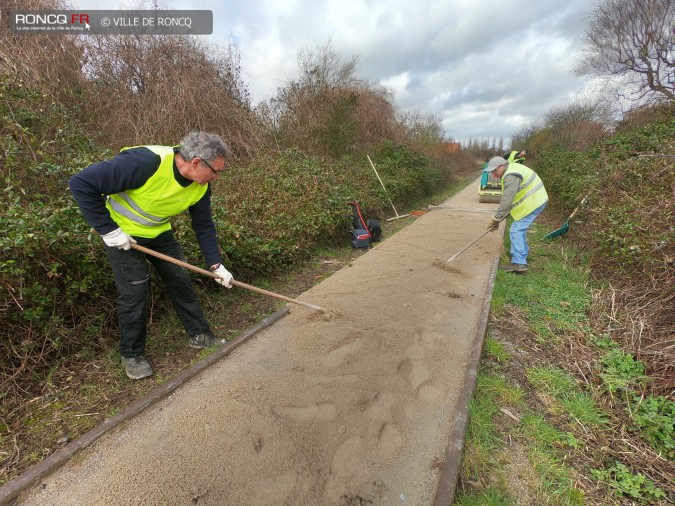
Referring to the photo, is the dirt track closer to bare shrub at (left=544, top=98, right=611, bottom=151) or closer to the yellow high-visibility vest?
the yellow high-visibility vest

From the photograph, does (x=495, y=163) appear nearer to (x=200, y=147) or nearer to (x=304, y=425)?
(x=200, y=147)

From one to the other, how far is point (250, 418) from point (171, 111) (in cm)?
738

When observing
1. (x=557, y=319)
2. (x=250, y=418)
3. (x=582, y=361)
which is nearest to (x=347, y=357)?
A: (x=250, y=418)

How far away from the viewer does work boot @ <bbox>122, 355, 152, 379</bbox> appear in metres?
2.55

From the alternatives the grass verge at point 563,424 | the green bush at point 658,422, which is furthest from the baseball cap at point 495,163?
the green bush at point 658,422

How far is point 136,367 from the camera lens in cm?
256

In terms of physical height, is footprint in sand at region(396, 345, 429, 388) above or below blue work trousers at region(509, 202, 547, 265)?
below

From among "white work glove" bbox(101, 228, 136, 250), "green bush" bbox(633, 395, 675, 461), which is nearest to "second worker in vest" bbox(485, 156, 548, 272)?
"green bush" bbox(633, 395, 675, 461)

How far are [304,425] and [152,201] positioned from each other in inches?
73.2

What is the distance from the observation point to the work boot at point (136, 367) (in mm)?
2547

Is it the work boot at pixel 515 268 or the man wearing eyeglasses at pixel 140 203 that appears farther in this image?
the work boot at pixel 515 268

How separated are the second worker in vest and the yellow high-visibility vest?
4.42 m

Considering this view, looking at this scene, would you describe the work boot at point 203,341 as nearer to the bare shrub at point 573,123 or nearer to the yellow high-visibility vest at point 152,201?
the yellow high-visibility vest at point 152,201

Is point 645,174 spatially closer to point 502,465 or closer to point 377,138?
point 502,465
